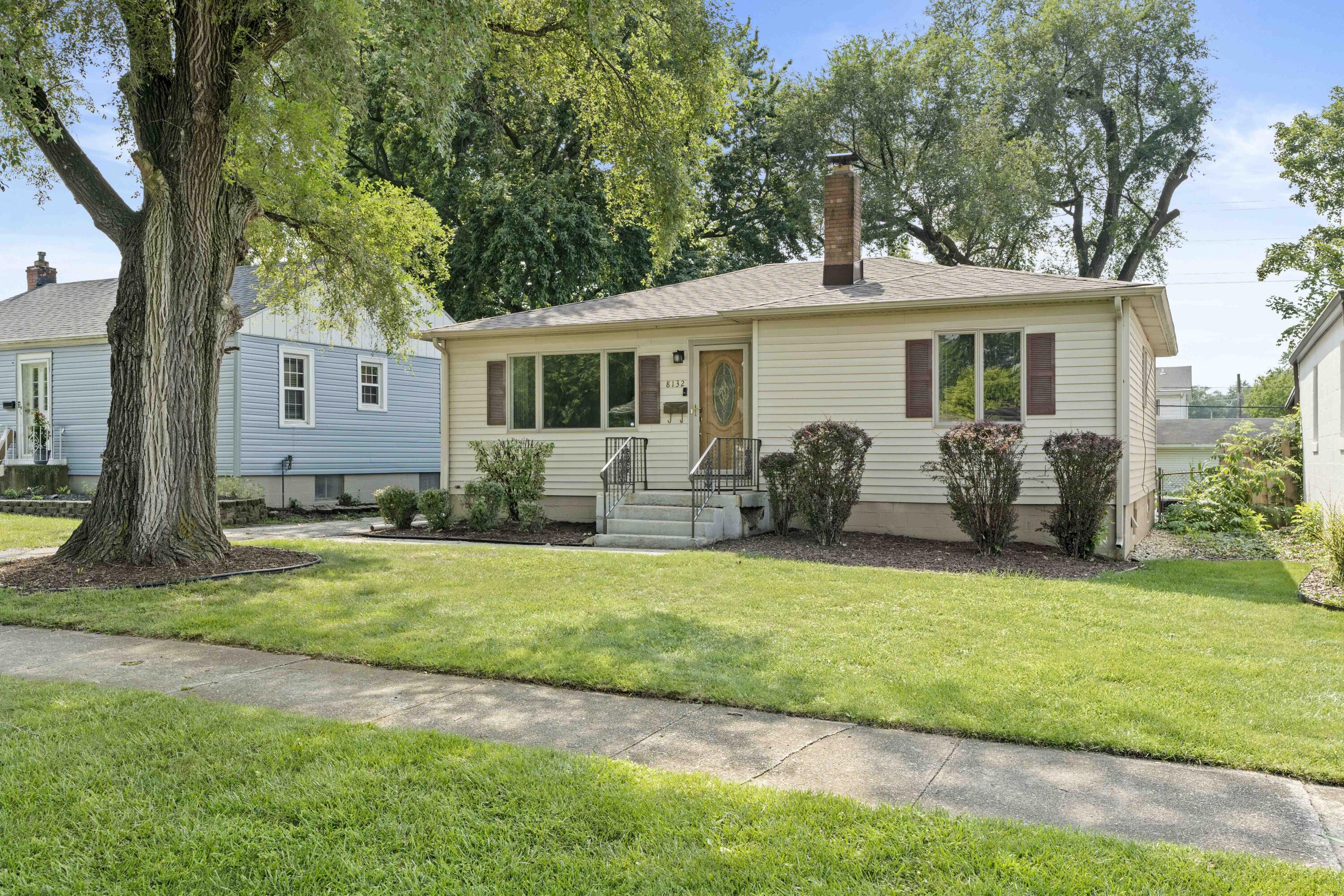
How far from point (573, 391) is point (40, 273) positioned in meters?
18.5

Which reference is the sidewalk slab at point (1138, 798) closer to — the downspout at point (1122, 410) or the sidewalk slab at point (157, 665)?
the sidewalk slab at point (157, 665)

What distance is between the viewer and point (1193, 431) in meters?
32.2

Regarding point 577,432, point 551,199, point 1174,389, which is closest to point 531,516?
point 577,432

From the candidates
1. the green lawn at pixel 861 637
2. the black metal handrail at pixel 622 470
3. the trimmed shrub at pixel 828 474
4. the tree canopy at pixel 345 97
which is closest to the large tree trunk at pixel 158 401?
the tree canopy at pixel 345 97

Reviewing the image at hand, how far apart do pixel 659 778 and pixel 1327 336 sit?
13.4m

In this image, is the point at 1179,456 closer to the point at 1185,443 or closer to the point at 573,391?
the point at 1185,443

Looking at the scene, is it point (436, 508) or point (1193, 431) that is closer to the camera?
point (436, 508)

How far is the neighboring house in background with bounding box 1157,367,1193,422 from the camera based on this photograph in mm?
Answer: 56594

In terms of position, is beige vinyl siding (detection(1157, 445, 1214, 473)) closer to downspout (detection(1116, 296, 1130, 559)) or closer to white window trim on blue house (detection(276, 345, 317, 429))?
downspout (detection(1116, 296, 1130, 559))

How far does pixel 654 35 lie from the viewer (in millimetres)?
11016

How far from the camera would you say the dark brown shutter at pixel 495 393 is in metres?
14.6

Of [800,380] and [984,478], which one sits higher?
[800,380]

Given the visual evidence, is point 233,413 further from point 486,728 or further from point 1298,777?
A: point 1298,777

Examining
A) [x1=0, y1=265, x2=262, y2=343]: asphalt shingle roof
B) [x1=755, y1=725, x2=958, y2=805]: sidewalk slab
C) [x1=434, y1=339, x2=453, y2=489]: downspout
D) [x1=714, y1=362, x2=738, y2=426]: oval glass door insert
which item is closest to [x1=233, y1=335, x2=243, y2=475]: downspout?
[x1=0, y1=265, x2=262, y2=343]: asphalt shingle roof
